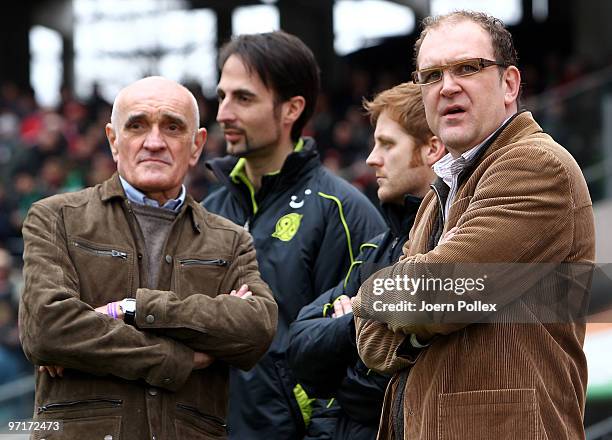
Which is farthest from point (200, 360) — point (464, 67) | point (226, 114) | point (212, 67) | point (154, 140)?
point (212, 67)

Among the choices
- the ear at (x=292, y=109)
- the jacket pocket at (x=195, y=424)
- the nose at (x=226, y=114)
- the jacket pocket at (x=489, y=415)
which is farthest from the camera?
the ear at (x=292, y=109)

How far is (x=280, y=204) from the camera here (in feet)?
15.5

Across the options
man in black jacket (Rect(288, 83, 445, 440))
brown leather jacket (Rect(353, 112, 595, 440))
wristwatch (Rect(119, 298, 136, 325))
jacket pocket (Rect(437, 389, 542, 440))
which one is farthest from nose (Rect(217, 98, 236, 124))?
jacket pocket (Rect(437, 389, 542, 440))

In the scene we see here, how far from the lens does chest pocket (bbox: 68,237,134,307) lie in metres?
3.67

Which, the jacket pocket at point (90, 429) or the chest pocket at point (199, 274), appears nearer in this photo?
the jacket pocket at point (90, 429)

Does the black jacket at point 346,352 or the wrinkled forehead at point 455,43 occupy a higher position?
the wrinkled forehead at point 455,43

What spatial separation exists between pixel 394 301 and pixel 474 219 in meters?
0.31

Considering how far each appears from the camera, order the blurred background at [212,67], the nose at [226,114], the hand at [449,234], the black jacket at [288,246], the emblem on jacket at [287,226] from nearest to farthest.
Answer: the hand at [449,234] < the black jacket at [288,246] < the emblem on jacket at [287,226] < the nose at [226,114] < the blurred background at [212,67]

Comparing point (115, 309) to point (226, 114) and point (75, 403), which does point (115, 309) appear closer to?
point (75, 403)

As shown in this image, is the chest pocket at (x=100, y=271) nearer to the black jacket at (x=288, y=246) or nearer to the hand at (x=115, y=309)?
the hand at (x=115, y=309)

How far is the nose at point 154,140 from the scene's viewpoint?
12.8ft

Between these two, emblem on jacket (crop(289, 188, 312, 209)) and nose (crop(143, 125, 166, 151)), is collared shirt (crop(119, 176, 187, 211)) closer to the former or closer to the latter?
nose (crop(143, 125, 166, 151))

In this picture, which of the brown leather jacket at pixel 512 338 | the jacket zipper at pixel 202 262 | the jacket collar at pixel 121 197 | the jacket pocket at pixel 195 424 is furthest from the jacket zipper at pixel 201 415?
the brown leather jacket at pixel 512 338

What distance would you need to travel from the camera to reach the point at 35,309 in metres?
3.52
